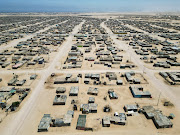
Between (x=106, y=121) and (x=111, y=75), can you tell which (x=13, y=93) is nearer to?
(x=106, y=121)

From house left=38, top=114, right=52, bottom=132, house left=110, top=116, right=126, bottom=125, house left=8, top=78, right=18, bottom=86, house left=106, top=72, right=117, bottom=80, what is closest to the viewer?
house left=38, top=114, right=52, bottom=132

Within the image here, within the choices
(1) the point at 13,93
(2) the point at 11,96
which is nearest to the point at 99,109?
(2) the point at 11,96

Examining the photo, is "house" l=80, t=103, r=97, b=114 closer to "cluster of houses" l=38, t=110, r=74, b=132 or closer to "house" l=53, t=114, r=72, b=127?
"cluster of houses" l=38, t=110, r=74, b=132

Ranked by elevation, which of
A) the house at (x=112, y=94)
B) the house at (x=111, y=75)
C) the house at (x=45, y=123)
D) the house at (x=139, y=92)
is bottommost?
the house at (x=45, y=123)

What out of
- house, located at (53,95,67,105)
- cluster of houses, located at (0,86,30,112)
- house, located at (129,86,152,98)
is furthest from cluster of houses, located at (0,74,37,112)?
house, located at (129,86,152,98)

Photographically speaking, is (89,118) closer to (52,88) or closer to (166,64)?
(52,88)

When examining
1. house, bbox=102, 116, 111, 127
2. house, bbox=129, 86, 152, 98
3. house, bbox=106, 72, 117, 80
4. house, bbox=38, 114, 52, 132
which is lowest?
house, bbox=38, 114, 52, 132

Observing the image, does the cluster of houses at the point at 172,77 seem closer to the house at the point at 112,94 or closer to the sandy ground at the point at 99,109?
the sandy ground at the point at 99,109

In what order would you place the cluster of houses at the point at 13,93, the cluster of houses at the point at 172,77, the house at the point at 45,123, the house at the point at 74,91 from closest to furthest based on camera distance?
the house at the point at 45,123 < the cluster of houses at the point at 13,93 < the house at the point at 74,91 < the cluster of houses at the point at 172,77

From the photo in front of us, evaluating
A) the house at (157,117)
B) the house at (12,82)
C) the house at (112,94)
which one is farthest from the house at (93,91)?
the house at (12,82)
